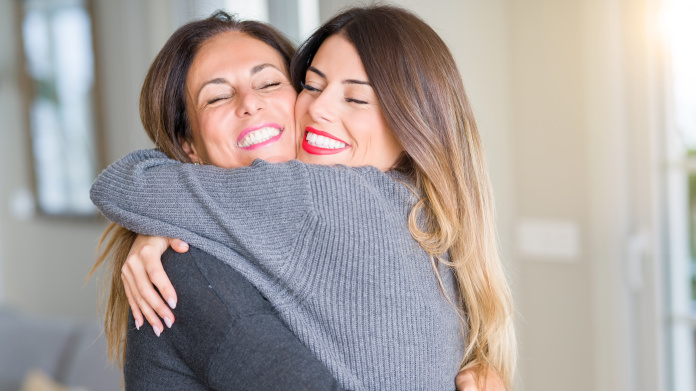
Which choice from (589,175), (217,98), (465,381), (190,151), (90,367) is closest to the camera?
(465,381)

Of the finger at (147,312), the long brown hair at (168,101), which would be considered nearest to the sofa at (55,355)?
the long brown hair at (168,101)

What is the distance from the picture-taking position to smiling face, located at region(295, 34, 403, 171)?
1.25m

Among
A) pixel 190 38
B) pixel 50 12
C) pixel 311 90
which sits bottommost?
pixel 311 90

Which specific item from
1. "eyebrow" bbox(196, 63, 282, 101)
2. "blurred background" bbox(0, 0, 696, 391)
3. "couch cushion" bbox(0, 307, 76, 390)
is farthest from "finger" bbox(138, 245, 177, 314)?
"couch cushion" bbox(0, 307, 76, 390)

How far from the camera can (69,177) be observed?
4.31 m

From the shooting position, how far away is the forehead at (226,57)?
4.53ft

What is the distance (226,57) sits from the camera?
139 cm

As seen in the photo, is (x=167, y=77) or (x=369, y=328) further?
(x=167, y=77)

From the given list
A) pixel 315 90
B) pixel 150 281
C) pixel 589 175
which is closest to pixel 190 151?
pixel 315 90

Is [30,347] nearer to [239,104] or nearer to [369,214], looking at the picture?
[239,104]

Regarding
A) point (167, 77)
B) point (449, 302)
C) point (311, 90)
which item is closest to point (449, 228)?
point (449, 302)

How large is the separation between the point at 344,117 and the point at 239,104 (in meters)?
0.24

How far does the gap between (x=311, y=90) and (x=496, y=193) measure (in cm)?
148

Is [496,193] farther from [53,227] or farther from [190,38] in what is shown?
[53,227]
